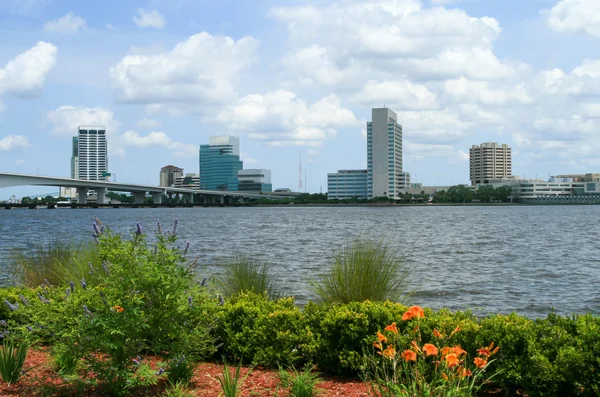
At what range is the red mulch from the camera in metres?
5.86

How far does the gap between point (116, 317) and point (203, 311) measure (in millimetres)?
1036

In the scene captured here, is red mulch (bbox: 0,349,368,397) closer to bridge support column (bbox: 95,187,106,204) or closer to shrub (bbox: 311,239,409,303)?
shrub (bbox: 311,239,409,303)

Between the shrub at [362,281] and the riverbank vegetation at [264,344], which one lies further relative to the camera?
the shrub at [362,281]

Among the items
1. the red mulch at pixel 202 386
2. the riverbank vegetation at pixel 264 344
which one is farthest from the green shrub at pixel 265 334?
the red mulch at pixel 202 386

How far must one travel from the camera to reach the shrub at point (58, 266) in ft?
32.0

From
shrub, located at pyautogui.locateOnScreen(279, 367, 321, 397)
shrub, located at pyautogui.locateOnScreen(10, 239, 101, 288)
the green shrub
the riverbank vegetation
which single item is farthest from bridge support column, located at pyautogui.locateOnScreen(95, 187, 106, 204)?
shrub, located at pyautogui.locateOnScreen(279, 367, 321, 397)

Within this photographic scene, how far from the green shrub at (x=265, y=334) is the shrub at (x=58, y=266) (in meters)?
2.96

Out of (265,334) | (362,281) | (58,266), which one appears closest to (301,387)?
(265,334)

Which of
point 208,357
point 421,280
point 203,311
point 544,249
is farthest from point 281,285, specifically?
point 544,249

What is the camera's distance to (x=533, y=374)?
5.49 meters

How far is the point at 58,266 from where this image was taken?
36.7 ft

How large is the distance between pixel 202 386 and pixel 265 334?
1.15 meters

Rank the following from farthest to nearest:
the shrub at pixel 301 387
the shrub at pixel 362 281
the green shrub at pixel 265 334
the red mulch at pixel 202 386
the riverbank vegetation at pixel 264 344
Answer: the shrub at pixel 362 281 → the green shrub at pixel 265 334 → the red mulch at pixel 202 386 → the shrub at pixel 301 387 → the riverbank vegetation at pixel 264 344

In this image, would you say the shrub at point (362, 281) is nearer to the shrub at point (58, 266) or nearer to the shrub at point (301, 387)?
the shrub at point (301, 387)
